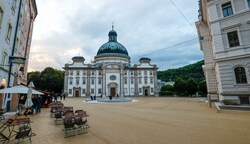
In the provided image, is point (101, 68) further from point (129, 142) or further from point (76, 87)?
point (129, 142)

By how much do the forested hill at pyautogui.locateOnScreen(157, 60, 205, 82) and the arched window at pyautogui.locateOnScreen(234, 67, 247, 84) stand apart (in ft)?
232

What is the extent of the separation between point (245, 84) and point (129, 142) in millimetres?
13669

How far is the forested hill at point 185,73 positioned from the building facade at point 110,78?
37325 mm

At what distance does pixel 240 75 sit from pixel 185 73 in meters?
82.8

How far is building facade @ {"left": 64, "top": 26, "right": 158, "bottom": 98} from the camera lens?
5136 cm

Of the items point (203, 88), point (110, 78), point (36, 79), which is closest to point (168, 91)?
point (203, 88)

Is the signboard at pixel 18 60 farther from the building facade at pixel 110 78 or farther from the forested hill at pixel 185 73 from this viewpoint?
the forested hill at pixel 185 73

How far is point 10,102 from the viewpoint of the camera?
15.1 meters

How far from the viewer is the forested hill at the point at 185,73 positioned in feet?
260

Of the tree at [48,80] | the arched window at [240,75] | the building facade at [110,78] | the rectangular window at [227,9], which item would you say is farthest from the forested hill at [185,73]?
the tree at [48,80]

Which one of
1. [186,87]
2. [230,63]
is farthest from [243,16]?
[186,87]

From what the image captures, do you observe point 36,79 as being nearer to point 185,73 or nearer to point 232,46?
point 232,46

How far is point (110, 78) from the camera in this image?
53156 mm

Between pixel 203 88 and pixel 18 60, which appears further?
pixel 203 88
